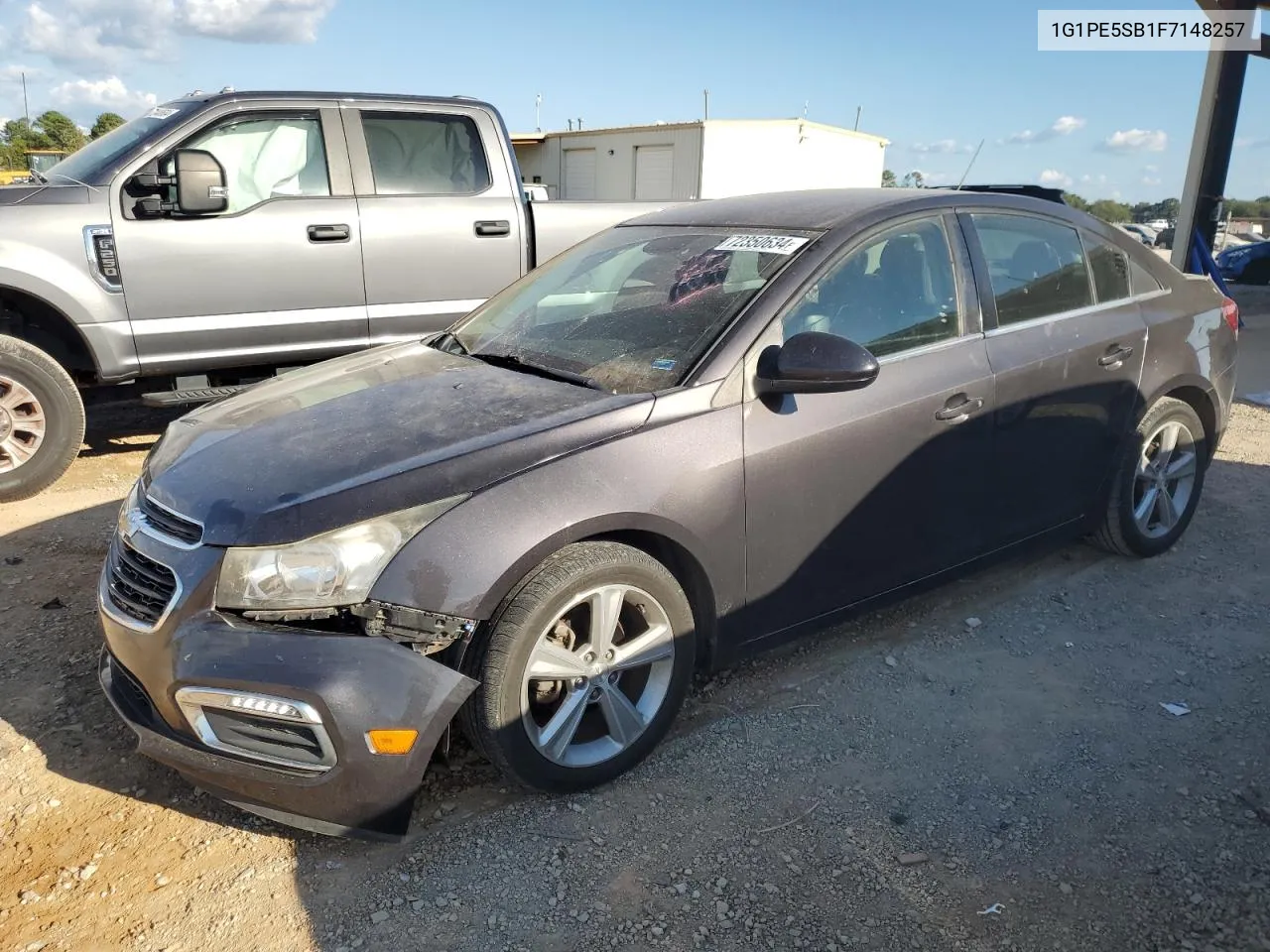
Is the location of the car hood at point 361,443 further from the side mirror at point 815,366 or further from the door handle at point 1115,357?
the door handle at point 1115,357

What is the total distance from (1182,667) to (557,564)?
99.9 inches

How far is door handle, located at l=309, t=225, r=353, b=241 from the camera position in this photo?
18.7ft

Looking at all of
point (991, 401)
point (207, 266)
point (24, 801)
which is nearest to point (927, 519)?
point (991, 401)

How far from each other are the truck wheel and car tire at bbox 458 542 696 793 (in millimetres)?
3799

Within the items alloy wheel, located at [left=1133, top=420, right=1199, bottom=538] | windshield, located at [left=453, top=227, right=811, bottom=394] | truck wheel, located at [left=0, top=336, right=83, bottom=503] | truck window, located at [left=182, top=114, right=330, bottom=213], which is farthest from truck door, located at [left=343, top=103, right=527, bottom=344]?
alloy wheel, located at [left=1133, top=420, right=1199, bottom=538]

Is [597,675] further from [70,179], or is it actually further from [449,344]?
[70,179]

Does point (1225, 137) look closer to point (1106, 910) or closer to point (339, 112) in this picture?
point (339, 112)

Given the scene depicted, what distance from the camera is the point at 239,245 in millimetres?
5512

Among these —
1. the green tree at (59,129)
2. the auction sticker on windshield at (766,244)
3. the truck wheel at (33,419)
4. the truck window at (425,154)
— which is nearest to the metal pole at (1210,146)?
the truck window at (425,154)

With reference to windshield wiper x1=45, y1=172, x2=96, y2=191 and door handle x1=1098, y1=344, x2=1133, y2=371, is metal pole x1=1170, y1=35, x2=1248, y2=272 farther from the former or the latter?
windshield wiper x1=45, y1=172, x2=96, y2=191

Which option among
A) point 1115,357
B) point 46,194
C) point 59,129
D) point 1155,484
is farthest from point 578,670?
point 59,129

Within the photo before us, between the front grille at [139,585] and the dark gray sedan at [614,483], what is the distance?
0.01 metres

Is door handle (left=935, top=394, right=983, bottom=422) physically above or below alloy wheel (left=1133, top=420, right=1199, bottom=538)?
above

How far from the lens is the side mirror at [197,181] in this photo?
521cm
